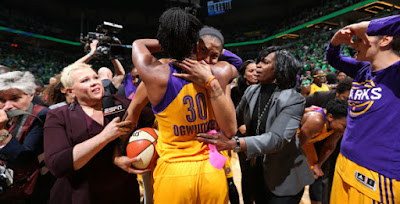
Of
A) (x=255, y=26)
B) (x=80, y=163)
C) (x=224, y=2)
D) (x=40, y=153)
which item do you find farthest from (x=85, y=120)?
(x=255, y=26)

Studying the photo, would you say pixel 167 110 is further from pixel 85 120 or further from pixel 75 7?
pixel 75 7

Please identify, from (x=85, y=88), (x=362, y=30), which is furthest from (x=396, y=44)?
(x=85, y=88)

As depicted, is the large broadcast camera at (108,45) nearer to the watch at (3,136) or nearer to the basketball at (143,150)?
the watch at (3,136)

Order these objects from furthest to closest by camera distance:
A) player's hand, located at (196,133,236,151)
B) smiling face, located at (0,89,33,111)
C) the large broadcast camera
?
the large broadcast camera < smiling face, located at (0,89,33,111) < player's hand, located at (196,133,236,151)

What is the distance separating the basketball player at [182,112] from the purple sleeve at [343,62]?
1.41 metres

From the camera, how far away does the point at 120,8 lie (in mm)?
23016

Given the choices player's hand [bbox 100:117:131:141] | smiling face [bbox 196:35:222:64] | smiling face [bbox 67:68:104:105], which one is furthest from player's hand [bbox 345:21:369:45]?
smiling face [bbox 67:68:104:105]

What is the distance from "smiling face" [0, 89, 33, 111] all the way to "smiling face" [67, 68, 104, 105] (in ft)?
1.39

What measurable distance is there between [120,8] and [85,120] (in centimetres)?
2512

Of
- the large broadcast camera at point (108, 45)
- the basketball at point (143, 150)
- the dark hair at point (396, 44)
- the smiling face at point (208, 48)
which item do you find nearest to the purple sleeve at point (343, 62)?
the dark hair at point (396, 44)

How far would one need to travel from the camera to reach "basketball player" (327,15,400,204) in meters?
1.38

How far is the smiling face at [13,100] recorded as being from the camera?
5.36 feet

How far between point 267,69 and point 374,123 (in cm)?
89

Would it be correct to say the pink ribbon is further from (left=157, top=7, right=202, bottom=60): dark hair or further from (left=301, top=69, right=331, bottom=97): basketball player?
(left=301, top=69, right=331, bottom=97): basketball player
